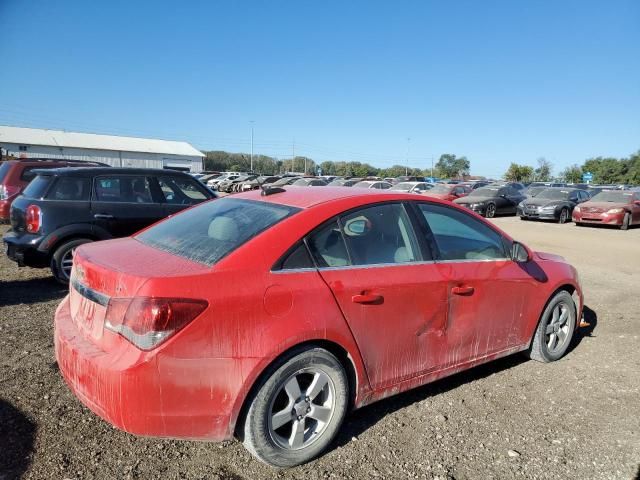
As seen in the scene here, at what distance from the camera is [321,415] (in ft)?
9.21

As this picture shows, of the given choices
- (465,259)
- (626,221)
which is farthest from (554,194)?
(465,259)

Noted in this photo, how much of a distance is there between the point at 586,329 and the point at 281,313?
4.30 meters

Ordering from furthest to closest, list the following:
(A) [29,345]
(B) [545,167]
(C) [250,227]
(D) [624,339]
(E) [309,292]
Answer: (B) [545,167]
(D) [624,339]
(A) [29,345]
(C) [250,227]
(E) [309,292]

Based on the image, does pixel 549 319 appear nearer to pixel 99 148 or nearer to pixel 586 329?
pixel 586 329

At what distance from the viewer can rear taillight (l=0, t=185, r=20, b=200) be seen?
1048 cm

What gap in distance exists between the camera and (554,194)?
21.6m

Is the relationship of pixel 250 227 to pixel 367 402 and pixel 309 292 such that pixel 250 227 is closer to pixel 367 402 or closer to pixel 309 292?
pixel 309 292

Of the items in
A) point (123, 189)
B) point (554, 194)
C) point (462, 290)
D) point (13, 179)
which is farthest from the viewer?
point (554, 194)

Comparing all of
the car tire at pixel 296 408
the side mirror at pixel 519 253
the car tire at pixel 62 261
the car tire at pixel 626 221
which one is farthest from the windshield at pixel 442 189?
the car tire at pixel 296 408

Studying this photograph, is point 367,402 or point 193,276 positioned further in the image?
point 367,402

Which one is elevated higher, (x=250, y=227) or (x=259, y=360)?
(x=250, y=227)

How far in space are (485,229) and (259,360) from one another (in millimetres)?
2242

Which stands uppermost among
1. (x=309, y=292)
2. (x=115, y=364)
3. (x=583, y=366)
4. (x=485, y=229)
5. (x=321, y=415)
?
(x=485, y=229)

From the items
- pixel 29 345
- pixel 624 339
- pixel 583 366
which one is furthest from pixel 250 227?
pixel 624 339
